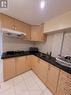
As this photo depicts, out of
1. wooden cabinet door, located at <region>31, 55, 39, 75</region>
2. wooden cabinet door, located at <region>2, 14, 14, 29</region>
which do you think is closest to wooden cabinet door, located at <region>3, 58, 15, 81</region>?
wooden cabinet door, located at <region>31, 55, 39, 75</region>

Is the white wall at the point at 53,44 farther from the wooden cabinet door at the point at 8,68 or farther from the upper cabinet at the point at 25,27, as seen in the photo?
the wooden cabinet door at the point at 8,68

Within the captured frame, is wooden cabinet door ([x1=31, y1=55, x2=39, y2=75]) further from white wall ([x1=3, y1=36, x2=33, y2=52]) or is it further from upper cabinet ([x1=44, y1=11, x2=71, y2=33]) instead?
upper cabinet ([x1=44, y1=11, x2=71, y2=33])

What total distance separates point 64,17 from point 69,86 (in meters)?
1.61

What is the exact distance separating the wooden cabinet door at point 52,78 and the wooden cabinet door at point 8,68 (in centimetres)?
122

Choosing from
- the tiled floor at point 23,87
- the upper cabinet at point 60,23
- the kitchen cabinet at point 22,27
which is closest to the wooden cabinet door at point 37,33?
the kitchen cabinet at point 22,27

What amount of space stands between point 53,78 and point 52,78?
0.14ft

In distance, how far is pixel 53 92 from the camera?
5.67ft

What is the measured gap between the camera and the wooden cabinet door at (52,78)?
1.62 meters

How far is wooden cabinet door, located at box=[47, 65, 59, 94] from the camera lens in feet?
5.31

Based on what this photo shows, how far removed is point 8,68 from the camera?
2.18 meters

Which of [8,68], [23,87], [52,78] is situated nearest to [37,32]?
[8,68]

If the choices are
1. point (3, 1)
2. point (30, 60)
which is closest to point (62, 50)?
point (30, 60)

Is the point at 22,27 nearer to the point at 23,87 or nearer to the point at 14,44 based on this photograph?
the point at 14,44

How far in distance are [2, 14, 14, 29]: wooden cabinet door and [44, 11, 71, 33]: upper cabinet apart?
127cm
